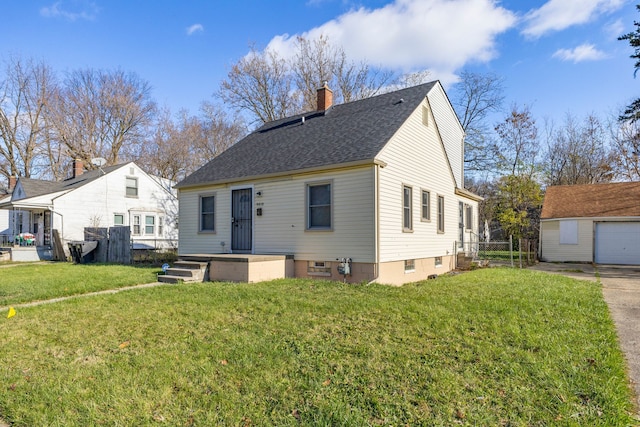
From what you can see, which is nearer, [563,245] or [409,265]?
[409,265]

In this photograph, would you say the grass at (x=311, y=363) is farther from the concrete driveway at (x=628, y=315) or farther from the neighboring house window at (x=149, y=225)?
the neighboring house window at (x=149, y=225)

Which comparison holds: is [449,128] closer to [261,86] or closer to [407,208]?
[407,208]

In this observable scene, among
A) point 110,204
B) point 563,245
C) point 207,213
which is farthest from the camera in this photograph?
point 110,204

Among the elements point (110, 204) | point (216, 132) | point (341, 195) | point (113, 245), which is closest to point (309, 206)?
point (341, 195)

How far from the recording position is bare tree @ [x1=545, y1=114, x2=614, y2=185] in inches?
1120

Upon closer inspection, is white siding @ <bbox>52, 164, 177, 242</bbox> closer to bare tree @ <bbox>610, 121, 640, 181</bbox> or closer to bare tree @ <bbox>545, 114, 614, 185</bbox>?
bare tree @ <bbox>545, 114, 614, 185</bbox>

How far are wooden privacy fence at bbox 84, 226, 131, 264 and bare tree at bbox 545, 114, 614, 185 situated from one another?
28.4 metres

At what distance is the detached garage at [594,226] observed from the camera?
18094 mm

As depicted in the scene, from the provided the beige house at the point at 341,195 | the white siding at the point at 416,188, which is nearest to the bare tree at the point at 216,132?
the beige house at the point at 341,195

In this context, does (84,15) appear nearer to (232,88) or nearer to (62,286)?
(62,286)

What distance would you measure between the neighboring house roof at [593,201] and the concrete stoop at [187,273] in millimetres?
18475

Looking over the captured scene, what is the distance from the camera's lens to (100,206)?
20312mm

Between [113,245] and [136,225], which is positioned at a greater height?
[136,225]

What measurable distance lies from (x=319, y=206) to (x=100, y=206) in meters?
15.9
